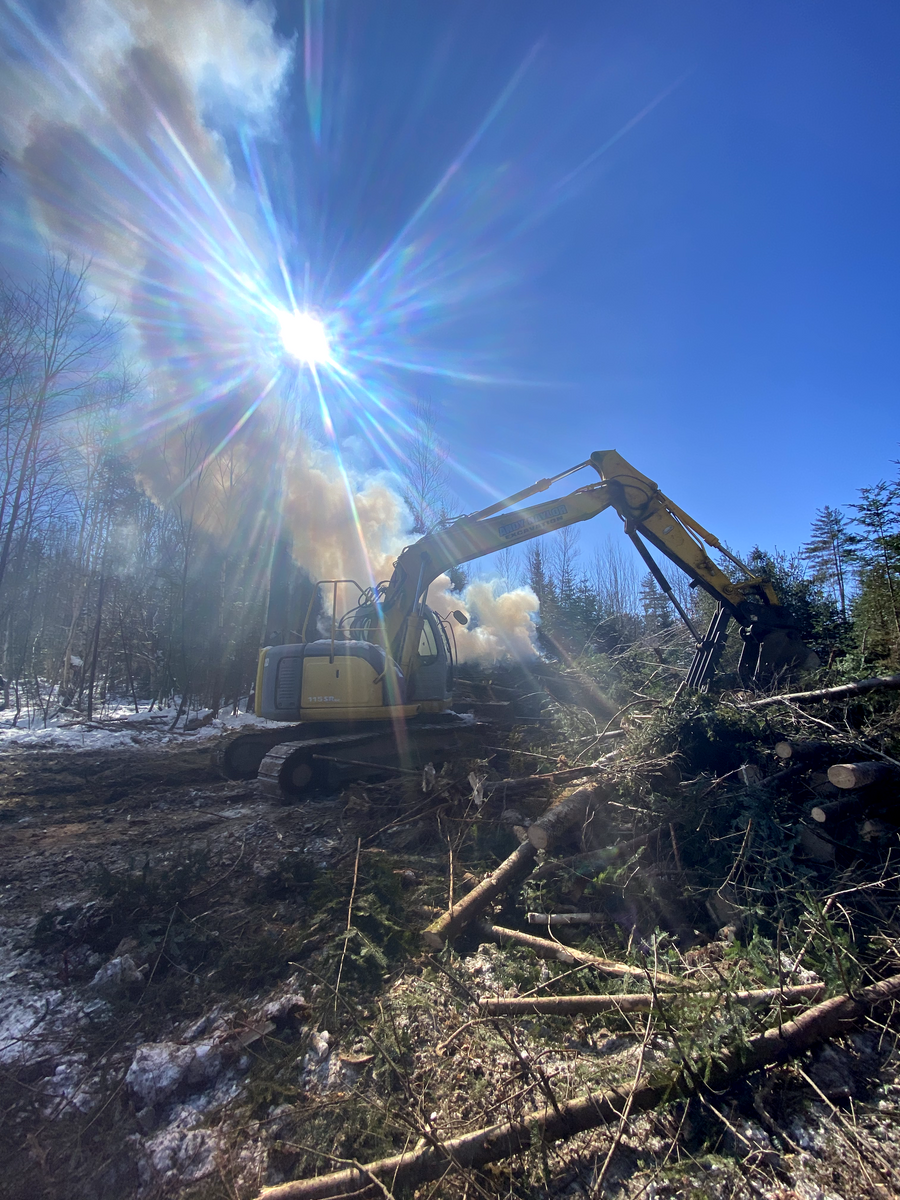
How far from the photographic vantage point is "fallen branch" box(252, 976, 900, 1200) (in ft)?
7.74

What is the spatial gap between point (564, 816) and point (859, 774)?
7.44 feet

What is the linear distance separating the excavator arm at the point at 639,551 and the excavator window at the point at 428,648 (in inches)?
17.9

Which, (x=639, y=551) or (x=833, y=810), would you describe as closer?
(x=833, y=810)

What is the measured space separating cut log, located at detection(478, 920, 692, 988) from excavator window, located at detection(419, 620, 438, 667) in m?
5.83

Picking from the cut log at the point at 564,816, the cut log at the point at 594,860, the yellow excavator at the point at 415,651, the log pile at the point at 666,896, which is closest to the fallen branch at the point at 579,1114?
the log pile at the point at 666,896

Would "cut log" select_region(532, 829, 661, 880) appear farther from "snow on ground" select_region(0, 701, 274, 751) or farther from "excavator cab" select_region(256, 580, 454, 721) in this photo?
"snow on ground" select_region(0, 701, 274, 751)

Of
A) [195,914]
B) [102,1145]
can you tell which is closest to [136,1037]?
[102,1145]

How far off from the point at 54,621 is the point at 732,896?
88.6ft

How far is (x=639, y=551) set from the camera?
8992mm

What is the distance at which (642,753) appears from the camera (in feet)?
18.4

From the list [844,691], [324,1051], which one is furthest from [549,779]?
[324,1051]

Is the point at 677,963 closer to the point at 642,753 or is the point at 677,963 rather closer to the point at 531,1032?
the point at 531,1032

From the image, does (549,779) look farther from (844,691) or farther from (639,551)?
(639,551)

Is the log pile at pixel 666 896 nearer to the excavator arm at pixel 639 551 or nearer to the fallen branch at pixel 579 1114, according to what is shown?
the fallen branch at pixel 579 1114
